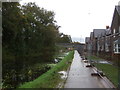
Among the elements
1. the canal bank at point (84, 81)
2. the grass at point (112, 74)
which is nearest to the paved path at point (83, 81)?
the canal bank at point (84, 81)

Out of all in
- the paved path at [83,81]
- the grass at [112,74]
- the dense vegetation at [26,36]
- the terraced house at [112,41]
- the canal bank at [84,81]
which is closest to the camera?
the canal bank at [84,81]

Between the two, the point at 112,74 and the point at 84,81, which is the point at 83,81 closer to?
the point at 84,81

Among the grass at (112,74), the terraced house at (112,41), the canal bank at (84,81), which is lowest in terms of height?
the canal bank at (84,81)

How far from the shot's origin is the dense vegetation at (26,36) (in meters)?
23.9

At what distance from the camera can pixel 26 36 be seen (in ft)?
126

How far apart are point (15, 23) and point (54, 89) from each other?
602 inches

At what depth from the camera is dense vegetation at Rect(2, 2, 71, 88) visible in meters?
23.9

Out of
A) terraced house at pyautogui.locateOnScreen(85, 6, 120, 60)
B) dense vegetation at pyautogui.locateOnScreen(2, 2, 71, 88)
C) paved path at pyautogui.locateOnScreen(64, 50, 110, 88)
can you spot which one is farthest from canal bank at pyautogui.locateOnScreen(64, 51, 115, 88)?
dense vegetation at pyautogui.locateOnScreen(2, 2, 71, 88)

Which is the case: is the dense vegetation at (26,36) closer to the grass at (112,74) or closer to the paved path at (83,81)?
the paved path at (83,81)

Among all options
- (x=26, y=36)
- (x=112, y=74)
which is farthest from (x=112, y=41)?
(x=112, y=74)

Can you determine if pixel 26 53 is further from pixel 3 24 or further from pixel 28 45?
pixel 3 24

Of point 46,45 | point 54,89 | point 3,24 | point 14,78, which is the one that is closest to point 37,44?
point 46,45

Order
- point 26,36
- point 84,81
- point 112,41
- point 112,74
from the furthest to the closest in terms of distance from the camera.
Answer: point 26,36
point 112,41
point 112,74
point 84,81

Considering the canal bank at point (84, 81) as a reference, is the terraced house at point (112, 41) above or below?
above
